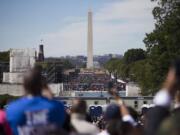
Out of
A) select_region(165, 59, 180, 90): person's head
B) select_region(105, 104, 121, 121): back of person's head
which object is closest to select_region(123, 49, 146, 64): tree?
select_region(105, 104, 121, 121): back of person's head

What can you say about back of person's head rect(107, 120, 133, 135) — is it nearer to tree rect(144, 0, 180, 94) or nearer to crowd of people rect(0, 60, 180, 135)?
crowd of people rect(0, 60, 180, 135)

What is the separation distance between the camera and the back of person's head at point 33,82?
19.7ft

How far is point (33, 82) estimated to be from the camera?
6.04m

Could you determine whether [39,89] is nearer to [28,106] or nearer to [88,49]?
[28,106]

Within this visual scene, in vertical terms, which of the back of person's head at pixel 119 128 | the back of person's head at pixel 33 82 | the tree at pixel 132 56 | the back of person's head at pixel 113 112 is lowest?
the back of person's head at pixel 119 128

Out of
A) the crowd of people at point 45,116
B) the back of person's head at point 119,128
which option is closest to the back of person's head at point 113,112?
the crowd of people at point 45,116

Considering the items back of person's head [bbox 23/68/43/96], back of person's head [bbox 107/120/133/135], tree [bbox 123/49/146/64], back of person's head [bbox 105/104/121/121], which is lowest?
back of person's head [bbox 107/120/133/135]

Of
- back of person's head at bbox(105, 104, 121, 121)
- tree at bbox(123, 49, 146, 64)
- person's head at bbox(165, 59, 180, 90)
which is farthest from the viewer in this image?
tree at bbox(123, 49, 146, 64)

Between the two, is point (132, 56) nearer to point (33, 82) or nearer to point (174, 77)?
point (33, 82)

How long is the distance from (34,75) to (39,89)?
6.8 inches

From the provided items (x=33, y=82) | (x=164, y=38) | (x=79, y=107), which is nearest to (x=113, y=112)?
(x=79, y=107)

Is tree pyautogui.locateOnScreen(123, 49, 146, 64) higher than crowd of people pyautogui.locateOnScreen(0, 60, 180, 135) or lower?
higher

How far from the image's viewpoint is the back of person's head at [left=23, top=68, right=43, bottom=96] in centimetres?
602

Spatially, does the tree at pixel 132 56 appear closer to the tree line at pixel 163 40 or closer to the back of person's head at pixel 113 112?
the tree line at pixel 163 40
